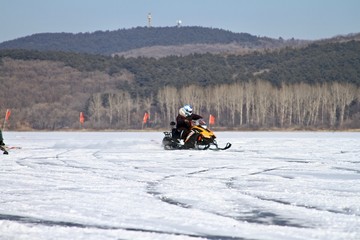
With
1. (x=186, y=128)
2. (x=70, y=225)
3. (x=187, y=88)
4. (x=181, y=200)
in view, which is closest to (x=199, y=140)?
(x=186, y=128)

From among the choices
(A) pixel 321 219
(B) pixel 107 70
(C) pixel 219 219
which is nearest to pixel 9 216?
(C) pixel 219 219

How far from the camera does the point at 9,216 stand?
8.61 m

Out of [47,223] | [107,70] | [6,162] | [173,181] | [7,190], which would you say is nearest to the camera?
[47,223]

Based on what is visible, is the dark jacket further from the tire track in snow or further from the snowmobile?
the tire track in snow

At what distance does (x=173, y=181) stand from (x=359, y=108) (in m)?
87.1

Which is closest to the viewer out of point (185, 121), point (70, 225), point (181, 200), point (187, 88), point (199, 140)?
point (70, 225)

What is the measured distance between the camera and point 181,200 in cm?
990

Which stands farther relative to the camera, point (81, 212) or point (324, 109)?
point (324, 109)

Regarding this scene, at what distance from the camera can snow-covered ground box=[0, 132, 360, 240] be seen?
7.71 meters

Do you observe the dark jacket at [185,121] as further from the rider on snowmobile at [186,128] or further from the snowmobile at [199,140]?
the snowmobile at [199,140]

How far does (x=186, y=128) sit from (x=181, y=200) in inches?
554

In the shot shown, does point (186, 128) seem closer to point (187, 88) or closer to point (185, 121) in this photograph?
point (185, 121)

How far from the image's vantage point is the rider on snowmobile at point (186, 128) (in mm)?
23359

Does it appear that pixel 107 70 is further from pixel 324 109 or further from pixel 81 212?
pixel 81 212
